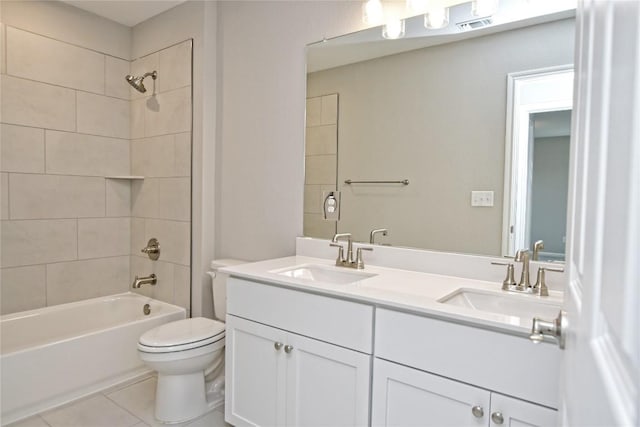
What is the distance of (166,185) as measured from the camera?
2865 millimetres

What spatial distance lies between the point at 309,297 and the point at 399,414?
0.52 m

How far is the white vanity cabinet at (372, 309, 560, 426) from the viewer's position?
42.8 inches

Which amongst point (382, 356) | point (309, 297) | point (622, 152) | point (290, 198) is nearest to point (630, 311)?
point (622, 152)

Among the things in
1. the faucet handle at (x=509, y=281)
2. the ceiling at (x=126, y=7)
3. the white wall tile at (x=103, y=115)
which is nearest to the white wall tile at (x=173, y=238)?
the white wall tile at (x=103, y=115)

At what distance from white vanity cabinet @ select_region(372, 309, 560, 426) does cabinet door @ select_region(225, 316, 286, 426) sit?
0.48 m

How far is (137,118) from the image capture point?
3.09 m

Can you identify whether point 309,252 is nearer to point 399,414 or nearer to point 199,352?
point 199,352

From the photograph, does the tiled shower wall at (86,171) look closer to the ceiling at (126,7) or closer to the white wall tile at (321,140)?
the ceiling at (126,7)

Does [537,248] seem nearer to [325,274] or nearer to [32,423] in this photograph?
[325,274]

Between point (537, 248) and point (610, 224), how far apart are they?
4.27 ft

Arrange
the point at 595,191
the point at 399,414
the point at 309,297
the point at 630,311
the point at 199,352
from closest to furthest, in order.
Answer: the point at 630,311, the point at 595,191, the point at 399,414, the point at 309,297, the point at 199,352

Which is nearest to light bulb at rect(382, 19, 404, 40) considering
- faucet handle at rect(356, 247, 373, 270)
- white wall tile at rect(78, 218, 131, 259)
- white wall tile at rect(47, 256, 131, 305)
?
faucet handle at rect(356, 247, 373, 270)

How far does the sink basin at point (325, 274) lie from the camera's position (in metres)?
1.85

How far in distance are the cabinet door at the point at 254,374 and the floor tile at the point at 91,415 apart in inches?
25.3
